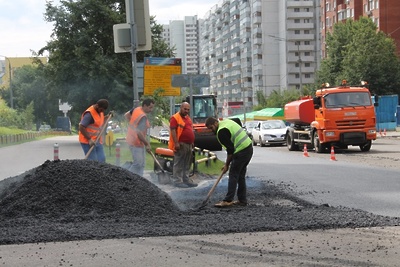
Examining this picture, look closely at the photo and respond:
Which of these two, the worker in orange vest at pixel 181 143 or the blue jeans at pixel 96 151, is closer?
the blue jeans at pixel 96 151

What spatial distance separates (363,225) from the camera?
8.90 m

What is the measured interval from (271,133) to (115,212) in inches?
1173

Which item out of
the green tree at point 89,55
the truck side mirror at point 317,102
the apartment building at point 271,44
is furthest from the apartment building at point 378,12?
the truck side mirror at point 317,102

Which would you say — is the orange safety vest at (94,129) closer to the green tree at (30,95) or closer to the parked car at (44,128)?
the parked car at (44,128)

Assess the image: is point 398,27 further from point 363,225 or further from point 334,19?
point 363,225

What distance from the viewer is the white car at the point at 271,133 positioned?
39500 mm

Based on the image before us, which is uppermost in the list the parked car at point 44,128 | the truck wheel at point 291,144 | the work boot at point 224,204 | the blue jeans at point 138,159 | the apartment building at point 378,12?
the apartment building at point 378,12

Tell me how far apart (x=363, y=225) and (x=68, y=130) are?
95.8 meters

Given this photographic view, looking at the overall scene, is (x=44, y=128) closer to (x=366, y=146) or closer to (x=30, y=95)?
(x=30, y=95)

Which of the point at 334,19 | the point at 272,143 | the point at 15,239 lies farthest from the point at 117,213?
the point at 334,19

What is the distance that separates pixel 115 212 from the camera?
33.6ft

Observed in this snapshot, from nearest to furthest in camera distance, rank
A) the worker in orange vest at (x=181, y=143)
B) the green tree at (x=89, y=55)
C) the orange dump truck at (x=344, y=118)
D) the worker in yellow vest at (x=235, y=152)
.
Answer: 1. the worker in yellow vest at (x=235, y=152)
2. the worker in orange vest at (x=181, y=143)
3. the orange dump truck at (x=344, y=118)
4. the green tree at (x=89, y=55)

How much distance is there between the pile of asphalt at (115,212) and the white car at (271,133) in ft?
89.0

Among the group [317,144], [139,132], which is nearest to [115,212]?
[139,132]
